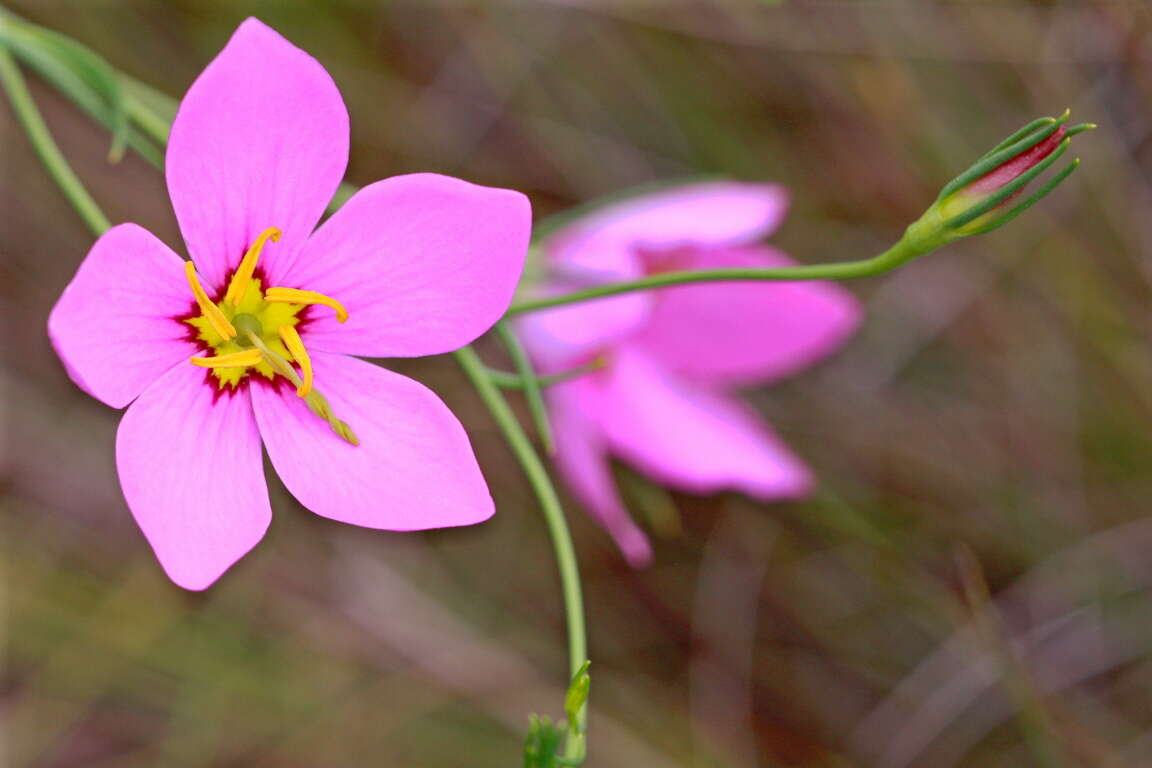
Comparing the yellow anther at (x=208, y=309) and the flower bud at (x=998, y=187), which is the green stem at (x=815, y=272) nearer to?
the flower bud at (x=998, y=187)

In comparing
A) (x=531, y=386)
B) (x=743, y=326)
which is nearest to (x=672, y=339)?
(x=743, y=326)

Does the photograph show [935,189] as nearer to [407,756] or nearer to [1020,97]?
[1020,97]

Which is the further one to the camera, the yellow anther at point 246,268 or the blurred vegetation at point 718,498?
the blurred vegetation at point 718,498

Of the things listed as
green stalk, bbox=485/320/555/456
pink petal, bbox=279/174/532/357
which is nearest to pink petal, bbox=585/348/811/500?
green stalk, bbox=485/320/555/456

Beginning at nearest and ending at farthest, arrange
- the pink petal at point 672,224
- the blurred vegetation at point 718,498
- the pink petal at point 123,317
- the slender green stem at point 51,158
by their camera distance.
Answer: the pink petal at point 123,317 → the slender green stem at point 51,158 → the pink petal at point 672,224 → the blurred vegetation at point 718,498

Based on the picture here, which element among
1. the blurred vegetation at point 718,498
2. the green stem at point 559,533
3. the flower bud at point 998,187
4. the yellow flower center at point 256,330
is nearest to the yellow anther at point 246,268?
the yellow flower center at point 256,330

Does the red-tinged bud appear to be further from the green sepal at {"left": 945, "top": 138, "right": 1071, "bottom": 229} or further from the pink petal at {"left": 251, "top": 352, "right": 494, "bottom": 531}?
the pink petal at {"left": 251, "top": 352, "right": 494, "bottom": 531}
